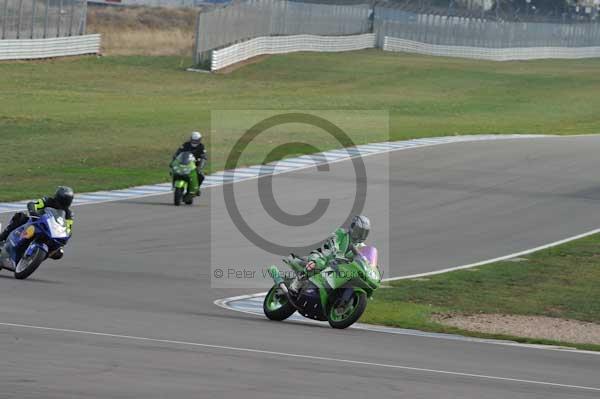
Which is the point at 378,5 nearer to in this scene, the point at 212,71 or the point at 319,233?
the point at 212,71

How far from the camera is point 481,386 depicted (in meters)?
12.5

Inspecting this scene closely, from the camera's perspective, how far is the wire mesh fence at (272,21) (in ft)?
233

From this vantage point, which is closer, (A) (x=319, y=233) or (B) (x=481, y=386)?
(B) (x=481, y=386)

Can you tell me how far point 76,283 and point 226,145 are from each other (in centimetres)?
2301

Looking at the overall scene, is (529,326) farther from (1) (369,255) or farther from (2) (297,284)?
(2) (297,284)

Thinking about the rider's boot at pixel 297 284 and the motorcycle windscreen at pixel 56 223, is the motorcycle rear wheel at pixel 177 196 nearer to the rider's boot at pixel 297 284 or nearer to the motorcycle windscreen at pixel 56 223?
the motorcycle windscreen at pixel 56 223

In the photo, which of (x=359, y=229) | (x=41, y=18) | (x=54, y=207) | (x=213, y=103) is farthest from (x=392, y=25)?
(x=359, y=229)

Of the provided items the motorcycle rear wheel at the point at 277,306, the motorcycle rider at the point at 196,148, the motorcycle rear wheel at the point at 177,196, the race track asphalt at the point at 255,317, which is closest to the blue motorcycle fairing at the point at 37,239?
the race track asphalt at the point at 255,317

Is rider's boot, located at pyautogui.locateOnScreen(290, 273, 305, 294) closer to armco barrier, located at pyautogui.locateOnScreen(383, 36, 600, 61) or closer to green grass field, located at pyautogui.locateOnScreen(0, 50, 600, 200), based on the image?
green grass field, located at pyautogui.locateOnScreen(0, 50, 600, 200)

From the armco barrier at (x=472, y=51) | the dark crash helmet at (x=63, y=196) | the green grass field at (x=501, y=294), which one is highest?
the armco barrier at (x=472, y=51)

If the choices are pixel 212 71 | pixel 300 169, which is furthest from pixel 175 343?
pixel 212 71

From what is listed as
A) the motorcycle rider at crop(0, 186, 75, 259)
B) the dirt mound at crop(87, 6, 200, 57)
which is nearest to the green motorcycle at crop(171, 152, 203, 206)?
the motorcycle rider at crop(0, 186, 75, 259)

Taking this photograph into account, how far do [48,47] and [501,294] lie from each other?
50.5 meters

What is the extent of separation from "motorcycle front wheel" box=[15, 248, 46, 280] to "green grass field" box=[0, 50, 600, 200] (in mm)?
10629
